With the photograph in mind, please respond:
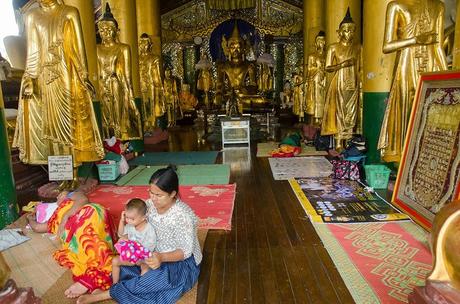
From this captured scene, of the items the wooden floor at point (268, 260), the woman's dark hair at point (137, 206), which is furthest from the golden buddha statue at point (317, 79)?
the woman's dark hair at point (137, 206)

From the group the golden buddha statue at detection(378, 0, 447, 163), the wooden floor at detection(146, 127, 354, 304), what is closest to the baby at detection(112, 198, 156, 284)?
the wooden floor at detection(146, 127, 354, 304)

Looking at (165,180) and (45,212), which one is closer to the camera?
(165,180)

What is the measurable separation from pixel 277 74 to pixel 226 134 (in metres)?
6.61

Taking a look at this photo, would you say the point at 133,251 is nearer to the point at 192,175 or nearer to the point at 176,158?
the point at 192,175

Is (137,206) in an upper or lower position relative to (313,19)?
lower

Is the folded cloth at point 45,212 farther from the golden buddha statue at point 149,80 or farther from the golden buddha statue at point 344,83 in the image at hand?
the golden buddha statue at point 149,80

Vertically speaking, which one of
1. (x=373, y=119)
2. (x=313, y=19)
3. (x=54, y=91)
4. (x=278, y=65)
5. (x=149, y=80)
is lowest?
(x=373, y=119)

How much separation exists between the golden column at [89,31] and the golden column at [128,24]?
7.02 feet

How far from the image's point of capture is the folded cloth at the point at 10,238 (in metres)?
3.43

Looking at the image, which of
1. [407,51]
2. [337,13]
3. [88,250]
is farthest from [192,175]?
[337,13]

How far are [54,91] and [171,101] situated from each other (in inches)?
296

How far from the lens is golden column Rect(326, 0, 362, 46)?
7.98 meters

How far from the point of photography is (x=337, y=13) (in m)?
8.06

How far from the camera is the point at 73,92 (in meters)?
4.96
